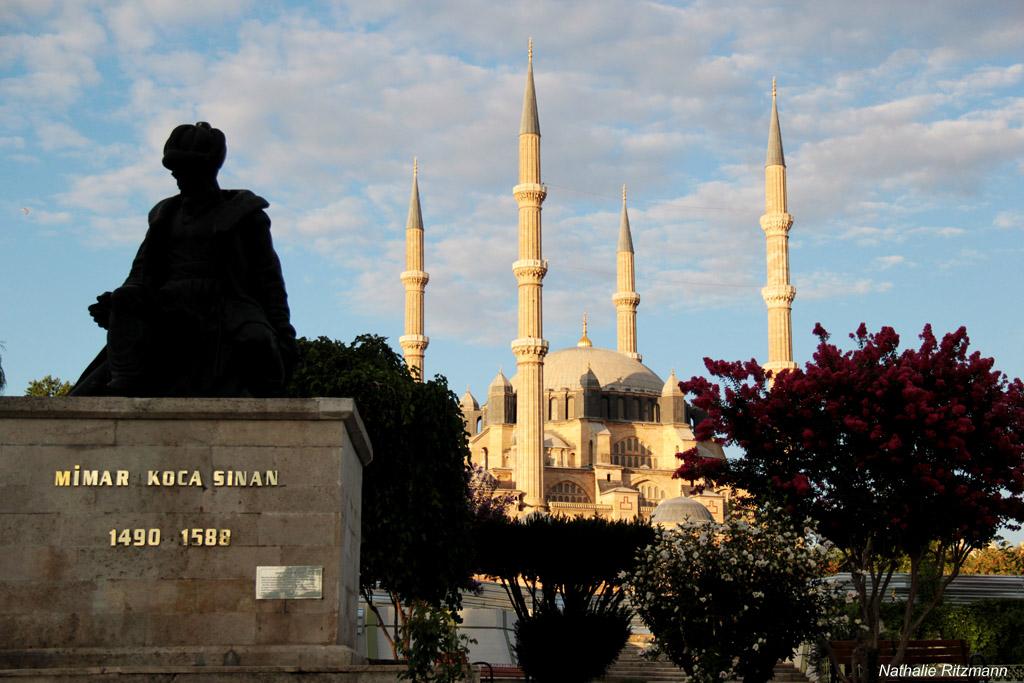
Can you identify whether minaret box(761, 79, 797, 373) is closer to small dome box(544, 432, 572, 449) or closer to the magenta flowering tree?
small dome box(544, 432, 572, 449)

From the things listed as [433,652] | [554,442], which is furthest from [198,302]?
[554,442]

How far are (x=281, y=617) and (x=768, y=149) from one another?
61.0 metres

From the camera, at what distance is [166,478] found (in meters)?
8.54

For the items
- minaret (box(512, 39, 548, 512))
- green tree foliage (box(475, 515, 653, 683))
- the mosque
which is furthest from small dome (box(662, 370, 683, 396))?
green tree foliage (box(475, 515, 653, 683))

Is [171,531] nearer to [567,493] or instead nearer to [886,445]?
[886,445]

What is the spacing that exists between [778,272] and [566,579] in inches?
1701

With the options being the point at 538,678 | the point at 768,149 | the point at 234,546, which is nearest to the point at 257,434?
the point at 234,546

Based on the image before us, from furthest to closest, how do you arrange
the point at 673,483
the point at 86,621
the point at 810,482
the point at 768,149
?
the point at 673,483
the point at 768,149
the point at 810,482
the point at 86,621

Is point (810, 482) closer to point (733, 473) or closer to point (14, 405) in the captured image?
point (733, 473)

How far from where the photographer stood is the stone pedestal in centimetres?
819

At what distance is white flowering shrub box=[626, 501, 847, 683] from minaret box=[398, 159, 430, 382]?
54037 millimetres

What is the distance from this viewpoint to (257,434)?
865 cm

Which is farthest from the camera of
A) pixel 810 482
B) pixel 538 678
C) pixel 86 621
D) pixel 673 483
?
pixel 673 483

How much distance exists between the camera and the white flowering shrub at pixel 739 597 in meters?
15.6
